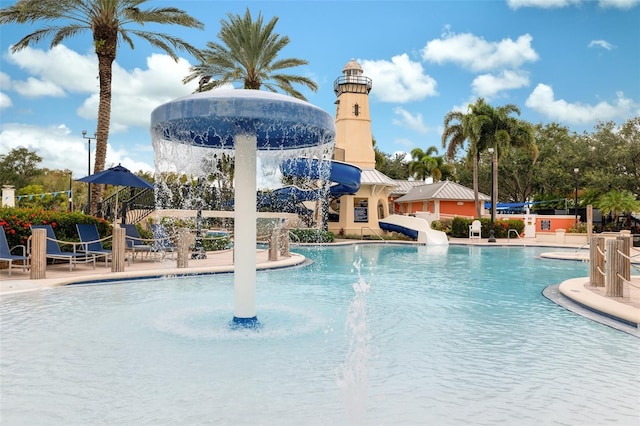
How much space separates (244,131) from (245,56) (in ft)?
64.3

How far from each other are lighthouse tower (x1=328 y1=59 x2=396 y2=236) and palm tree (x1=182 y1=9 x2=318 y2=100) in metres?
9.08

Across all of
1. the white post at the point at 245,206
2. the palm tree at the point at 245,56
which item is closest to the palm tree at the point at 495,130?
the palm tree at the point at 245,56

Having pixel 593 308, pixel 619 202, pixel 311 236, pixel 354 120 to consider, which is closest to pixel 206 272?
pixel 593 308

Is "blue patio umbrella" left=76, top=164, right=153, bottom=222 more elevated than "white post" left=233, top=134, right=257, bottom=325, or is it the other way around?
"blue patio umbrella" left=76, top=164, right=153, bottom=222

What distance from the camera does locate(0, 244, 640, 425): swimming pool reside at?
153 inches

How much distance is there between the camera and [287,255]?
16766 mm

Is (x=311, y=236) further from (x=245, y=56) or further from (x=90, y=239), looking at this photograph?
(x=90, y=239)

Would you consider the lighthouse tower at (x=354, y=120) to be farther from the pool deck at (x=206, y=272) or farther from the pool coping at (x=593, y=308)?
the pool coping at (x=593, y=308)

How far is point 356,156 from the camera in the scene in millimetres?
34562

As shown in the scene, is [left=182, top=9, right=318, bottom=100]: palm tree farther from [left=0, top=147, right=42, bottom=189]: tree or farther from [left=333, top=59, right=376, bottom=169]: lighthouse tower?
[left=0, top=147, right=42, bottom=189]: tree

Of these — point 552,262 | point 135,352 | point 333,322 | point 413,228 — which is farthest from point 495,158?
point 135,352

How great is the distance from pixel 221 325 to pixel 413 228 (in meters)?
25.3

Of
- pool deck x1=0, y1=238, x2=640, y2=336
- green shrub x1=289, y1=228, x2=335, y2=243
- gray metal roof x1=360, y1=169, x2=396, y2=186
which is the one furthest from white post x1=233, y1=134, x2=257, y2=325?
gray metal roof x1=360, y1=169, x2=396, y2=186

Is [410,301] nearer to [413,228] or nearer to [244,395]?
[244,395]
